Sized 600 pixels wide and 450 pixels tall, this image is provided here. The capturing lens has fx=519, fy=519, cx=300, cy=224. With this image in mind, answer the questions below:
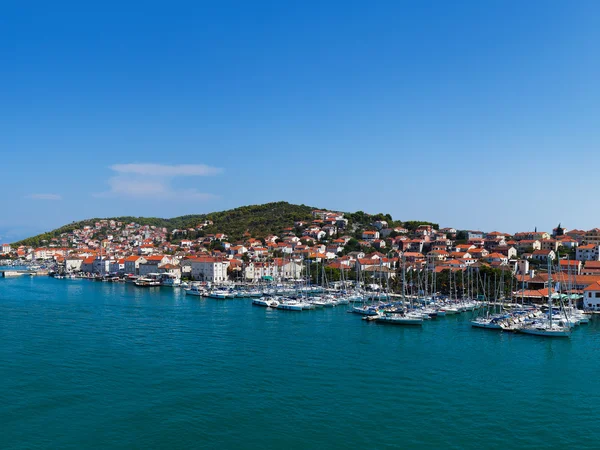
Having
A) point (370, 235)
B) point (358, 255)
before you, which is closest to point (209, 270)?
point (358, 255)

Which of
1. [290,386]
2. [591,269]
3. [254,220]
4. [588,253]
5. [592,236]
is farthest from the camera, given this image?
[254,220]

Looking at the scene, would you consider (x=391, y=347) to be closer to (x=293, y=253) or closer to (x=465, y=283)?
(x=465, y=283)

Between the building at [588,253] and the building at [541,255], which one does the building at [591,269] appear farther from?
the building at [588,253]

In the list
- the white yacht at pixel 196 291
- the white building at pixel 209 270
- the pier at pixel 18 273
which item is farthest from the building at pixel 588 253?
the pier at pixel 18 273

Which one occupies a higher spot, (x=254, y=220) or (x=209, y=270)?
(x=254, y=220)

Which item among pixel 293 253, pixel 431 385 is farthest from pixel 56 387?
pixel 293 253

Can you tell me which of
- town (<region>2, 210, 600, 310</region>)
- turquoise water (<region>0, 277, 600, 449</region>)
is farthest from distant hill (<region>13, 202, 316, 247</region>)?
turquoise water (<region>0, 277, 600, 449</region>)

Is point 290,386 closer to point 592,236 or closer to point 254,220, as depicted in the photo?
point 592,236

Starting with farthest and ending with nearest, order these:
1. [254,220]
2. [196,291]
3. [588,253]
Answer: [254,220]
[588,253]
[196,291]
